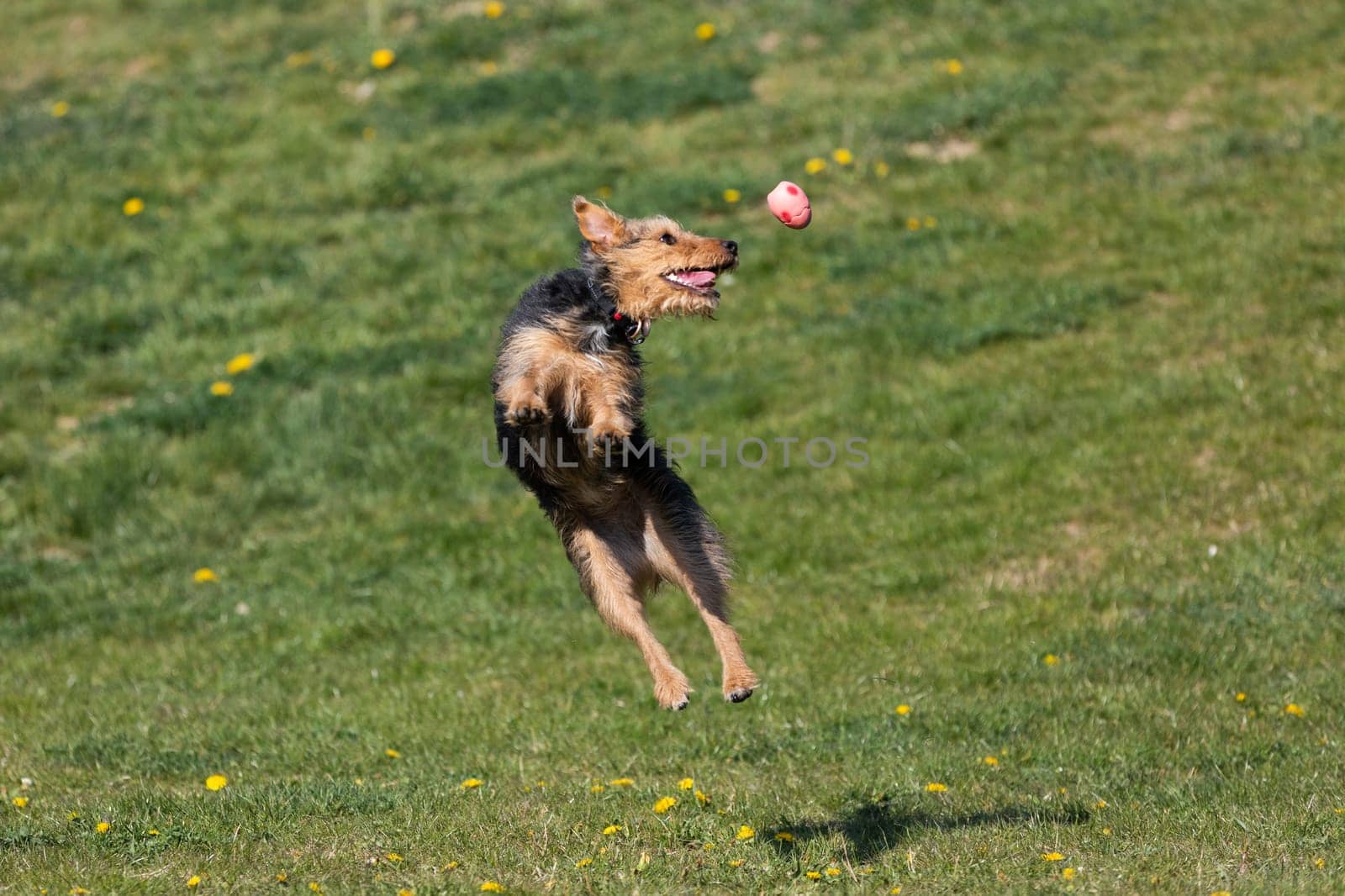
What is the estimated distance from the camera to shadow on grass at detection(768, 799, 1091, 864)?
613 centimetres

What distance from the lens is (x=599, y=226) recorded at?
20.7ft

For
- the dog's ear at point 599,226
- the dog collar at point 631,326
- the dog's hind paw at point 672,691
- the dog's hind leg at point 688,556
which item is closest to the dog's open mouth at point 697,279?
the dog collar at point 631,326

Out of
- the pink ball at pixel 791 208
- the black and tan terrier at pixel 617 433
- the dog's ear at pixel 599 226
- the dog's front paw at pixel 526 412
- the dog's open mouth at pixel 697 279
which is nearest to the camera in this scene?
the dog's front paw at pixel 526 412

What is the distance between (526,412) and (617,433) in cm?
43

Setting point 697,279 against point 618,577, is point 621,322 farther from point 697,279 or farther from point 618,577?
point 618,577

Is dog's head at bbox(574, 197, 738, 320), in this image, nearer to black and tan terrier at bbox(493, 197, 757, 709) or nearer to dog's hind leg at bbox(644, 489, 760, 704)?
black and tan terrier at bbox(493, 197, 757, 709)

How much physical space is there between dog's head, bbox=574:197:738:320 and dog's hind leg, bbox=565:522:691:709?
96 cm

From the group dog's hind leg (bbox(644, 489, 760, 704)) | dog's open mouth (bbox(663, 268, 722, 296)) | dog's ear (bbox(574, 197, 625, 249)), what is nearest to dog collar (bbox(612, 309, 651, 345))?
dog's open mouth (bbox(663, 268, 722, 296))

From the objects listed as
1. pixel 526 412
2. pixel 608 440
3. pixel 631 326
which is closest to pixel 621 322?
pixel 631 326

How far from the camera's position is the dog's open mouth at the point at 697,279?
6.10 meters

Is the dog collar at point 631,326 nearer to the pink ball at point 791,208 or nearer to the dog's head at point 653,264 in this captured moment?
the dog's head at point 653,264

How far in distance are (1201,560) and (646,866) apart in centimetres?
557

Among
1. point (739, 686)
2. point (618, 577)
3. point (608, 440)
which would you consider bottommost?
point (739, 686)

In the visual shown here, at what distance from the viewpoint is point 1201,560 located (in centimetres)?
996
